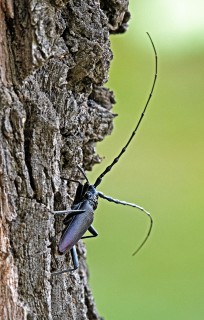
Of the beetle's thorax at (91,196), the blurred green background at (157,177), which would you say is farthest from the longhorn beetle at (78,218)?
the blurred green background at (157,177)

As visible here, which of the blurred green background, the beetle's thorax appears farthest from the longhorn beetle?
the blurred green background

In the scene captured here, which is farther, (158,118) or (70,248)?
(158,118)

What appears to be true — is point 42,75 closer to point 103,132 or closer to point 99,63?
point 99,63

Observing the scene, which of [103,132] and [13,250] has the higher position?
[103,132]

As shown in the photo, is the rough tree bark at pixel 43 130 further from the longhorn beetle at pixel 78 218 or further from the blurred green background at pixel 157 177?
the blurred green background at pixel 157 177

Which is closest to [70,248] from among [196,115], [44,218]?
[44,218]

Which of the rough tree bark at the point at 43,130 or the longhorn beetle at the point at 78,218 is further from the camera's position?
the longhorn beetle at the point at 78,218

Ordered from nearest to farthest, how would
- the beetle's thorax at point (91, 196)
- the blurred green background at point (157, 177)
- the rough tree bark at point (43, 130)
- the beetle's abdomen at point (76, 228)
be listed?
the rough tree bark at point (43, 130), the beetle's abdomen at point (76, 228), the beetle's thorax at point (91, 196), the blurred green background at point (157, 177)

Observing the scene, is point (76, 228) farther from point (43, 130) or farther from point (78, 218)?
point (43, 130)
